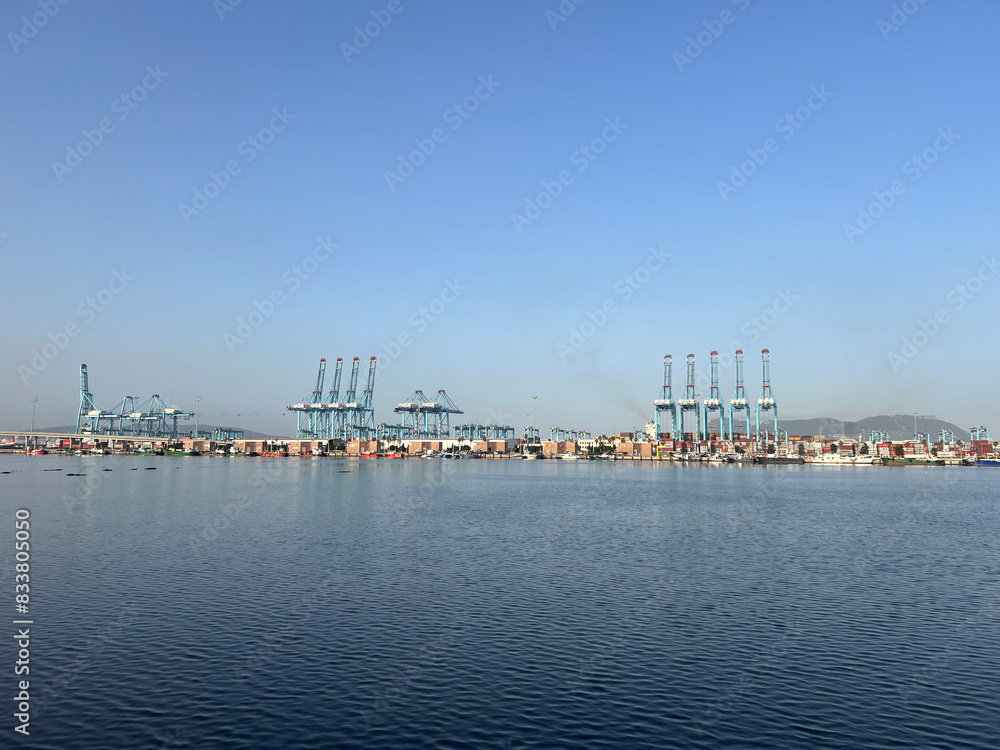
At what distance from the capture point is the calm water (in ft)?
49.1

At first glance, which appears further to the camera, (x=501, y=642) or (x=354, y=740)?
(x=501, y=642)

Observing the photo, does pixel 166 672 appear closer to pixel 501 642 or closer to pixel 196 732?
pixel 196 732

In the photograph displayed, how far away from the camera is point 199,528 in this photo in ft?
149

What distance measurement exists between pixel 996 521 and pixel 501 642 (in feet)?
176

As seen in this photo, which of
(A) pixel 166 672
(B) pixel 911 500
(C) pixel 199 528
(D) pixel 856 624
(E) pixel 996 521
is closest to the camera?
(A) pixel 166 672

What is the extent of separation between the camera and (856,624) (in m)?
22.9

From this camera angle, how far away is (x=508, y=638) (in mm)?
21203

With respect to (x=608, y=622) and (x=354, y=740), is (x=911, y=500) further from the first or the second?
(x=354, y=740)

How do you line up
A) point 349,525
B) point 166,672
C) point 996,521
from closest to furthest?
point 166,672 → point 349,525 → point 996,521

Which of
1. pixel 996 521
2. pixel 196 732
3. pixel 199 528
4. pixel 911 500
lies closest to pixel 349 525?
pixel 199 528

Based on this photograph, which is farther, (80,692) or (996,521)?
(996,521)

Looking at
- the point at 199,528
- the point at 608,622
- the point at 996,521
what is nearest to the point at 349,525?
the point at 199,528

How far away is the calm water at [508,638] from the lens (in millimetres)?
14969

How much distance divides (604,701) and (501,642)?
5091mm
